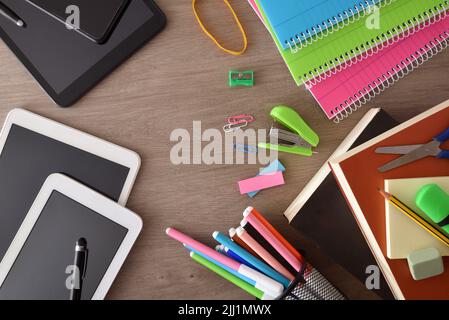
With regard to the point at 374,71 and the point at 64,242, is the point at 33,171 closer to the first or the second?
the point at 64,242

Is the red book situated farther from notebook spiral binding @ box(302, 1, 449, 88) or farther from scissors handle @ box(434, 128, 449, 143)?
notebook spiral binding @ box(302, 1, 449, 88)

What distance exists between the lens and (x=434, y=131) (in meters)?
0.77

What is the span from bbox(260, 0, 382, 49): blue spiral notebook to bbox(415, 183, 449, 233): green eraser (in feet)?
1.05

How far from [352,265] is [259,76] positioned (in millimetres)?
372

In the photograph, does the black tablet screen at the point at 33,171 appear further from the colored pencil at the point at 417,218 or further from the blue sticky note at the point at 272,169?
the colored pencil at the point at 417,218

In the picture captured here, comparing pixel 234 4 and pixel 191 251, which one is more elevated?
pixel 234 4

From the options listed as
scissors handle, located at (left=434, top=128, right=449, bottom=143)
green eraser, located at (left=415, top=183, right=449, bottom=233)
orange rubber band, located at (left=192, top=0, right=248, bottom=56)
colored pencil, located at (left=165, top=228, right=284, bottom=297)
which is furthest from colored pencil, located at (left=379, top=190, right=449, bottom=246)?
orange rubber band, located at (left=192, top=0, right=248, bottom=56)

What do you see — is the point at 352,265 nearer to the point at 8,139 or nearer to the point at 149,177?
the point at 149,177

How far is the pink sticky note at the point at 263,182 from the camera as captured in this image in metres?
0.85

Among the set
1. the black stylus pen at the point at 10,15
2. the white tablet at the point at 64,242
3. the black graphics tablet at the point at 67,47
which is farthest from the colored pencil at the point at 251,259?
the black stylus pen at the point at 10,15

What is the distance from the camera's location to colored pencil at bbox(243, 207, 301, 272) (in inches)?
31.0

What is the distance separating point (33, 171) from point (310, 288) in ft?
1.73

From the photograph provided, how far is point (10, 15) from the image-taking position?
0.84 metres
